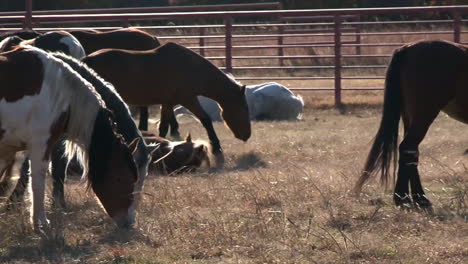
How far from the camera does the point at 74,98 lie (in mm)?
6715

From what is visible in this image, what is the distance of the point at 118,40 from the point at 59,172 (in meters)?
4.75

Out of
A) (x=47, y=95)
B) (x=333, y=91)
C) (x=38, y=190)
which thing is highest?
(x=47, y=95)

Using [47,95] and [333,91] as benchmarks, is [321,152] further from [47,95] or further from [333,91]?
[333,91]

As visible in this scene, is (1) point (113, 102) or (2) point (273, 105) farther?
(2) point (273, 105)

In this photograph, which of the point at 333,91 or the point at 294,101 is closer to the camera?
the point at 294,101

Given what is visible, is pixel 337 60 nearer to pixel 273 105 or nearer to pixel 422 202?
pixel 273 105

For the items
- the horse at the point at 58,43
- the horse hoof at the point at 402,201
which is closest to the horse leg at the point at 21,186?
the horse at the point at 58,43

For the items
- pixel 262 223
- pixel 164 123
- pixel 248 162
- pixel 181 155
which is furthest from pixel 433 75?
pixel 164 123

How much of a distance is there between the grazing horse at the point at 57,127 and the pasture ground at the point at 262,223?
279 mm

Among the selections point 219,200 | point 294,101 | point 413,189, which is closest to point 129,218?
point 219,200

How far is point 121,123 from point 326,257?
7.47 ft

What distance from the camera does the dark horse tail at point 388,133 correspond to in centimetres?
778

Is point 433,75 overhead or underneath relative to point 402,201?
overhead

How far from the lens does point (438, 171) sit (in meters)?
9.63
